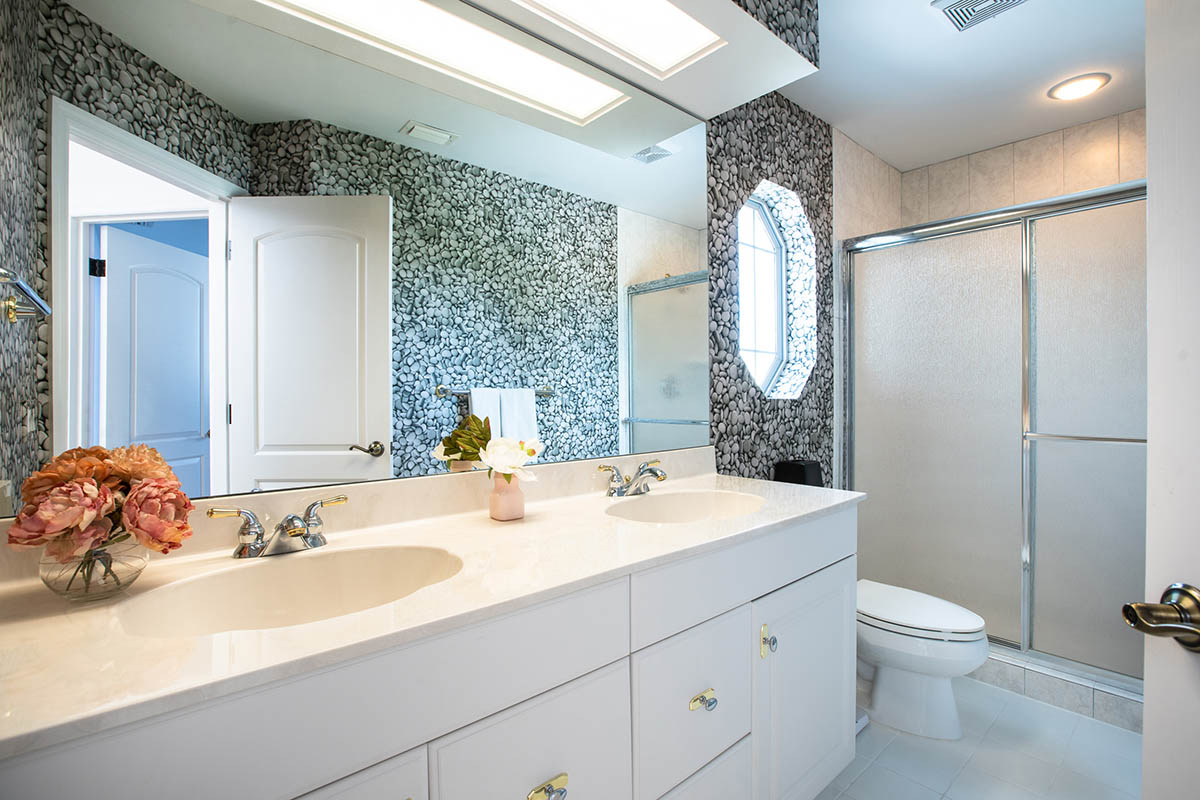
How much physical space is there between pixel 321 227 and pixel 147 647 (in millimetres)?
881

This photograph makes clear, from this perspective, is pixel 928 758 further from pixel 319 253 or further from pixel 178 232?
pixel 178 232

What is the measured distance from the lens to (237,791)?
0.61m

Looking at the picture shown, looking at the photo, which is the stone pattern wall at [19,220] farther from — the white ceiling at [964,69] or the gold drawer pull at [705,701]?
the white ceiling at [964,69]

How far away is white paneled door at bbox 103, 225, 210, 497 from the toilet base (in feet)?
7.22

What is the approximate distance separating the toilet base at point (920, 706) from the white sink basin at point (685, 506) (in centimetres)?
95

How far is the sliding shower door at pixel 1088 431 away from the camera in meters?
2.00

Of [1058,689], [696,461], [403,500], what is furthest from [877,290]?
[403,500]

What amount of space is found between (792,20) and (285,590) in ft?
6.45

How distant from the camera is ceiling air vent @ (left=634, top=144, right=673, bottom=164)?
1.78m

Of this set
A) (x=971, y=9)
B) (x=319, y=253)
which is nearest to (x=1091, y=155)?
(x=971, y=9)

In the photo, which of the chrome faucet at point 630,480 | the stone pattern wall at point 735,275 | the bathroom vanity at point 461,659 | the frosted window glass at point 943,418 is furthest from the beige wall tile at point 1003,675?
the chrome faucet at point 630,480

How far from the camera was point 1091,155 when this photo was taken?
2.59 m

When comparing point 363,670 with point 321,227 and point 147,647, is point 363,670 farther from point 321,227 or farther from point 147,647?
point 321,227

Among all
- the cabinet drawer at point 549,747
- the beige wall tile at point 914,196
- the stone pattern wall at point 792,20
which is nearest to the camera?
the cabinet drawer at point 549,747
